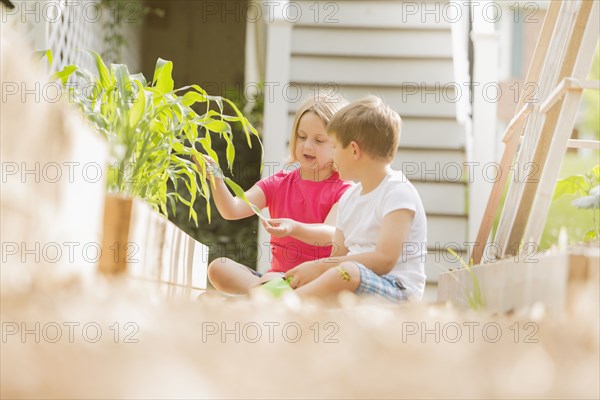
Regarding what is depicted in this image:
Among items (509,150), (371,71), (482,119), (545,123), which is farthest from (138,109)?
(371,71)

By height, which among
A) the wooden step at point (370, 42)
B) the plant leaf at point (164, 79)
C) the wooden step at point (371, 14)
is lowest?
the plant leaf at point (164, 79)

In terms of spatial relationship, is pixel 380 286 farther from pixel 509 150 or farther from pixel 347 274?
pixel 509 150

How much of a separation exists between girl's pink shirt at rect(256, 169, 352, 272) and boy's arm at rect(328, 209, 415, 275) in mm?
689

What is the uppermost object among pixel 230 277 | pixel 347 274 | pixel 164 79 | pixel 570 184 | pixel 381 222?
pixel 164 79

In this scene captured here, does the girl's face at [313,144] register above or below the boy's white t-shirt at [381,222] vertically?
above

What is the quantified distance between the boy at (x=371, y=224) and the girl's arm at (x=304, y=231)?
0.11 meters

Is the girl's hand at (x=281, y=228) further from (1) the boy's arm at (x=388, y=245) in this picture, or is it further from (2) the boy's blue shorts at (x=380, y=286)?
(2) the boy's blue shorts at (x=380, y=286)

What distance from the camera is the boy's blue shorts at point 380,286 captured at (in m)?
1.89

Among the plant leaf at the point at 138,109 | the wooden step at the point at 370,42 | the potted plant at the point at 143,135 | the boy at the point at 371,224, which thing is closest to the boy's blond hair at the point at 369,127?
the boy at the point at 371,224

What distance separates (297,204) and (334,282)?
1084mm

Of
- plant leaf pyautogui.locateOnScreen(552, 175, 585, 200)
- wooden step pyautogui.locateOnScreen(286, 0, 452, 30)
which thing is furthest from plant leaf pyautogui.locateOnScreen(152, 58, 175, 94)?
wooden step pyautogui.locateOnScreen(286, 0, 452, 30)

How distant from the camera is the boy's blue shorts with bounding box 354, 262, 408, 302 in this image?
6.20ft

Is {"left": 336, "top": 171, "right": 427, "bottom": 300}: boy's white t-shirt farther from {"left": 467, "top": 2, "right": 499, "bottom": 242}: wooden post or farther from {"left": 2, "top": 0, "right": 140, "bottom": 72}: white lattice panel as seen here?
{"left": 467, "top": 2, "right": 499, "bottom": 242}: wooden post

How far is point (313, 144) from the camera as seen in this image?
2.77 m
